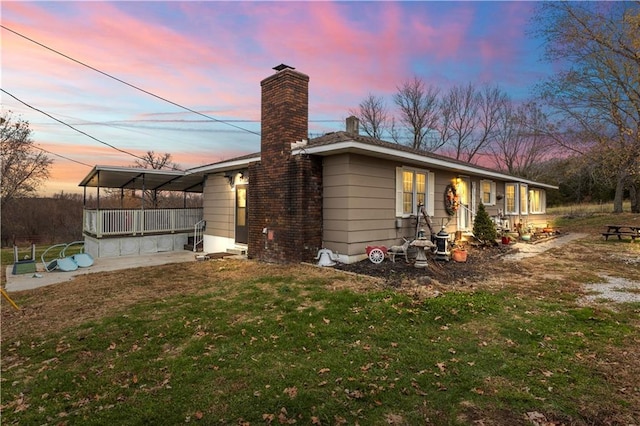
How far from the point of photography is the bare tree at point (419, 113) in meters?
28.6

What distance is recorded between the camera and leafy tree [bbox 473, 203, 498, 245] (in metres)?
10.6

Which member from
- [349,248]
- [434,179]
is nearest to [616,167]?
[434,179]

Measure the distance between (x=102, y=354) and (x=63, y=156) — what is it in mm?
22107

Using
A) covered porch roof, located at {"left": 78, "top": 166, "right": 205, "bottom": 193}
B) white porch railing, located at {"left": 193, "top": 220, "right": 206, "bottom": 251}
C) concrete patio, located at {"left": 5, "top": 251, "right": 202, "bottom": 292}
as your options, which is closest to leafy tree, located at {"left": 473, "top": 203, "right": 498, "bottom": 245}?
concrete patio, located at {"left": 5, "top": 251, "right": 202, "bottom": 292}

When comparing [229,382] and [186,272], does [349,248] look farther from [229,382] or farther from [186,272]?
[229,382]

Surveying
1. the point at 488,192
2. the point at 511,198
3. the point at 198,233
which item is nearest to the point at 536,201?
the point at 511,198

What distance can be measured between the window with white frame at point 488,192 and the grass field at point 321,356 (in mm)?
8126

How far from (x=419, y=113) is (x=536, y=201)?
13.7m

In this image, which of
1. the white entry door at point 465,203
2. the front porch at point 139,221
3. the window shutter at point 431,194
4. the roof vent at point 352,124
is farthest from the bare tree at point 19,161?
the white entry door at point 465,203

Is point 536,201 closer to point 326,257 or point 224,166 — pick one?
point 326,257

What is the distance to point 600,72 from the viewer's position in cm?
1121

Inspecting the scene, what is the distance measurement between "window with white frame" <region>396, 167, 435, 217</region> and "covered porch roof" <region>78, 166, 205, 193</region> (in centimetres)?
763

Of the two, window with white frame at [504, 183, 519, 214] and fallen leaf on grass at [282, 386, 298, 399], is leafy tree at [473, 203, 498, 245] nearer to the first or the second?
window with white frame at [504, 183, 519, 214]

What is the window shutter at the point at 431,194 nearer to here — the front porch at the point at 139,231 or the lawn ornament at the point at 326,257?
the lawn ornament at the point at 326,257
